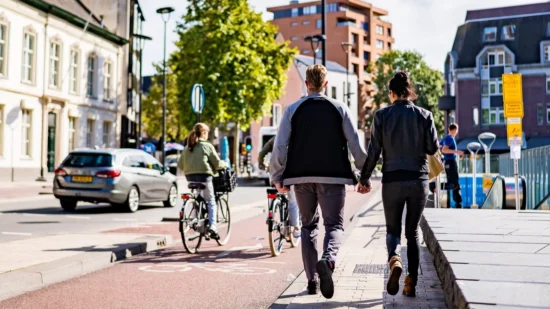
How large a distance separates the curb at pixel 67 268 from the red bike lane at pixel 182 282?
0.49 feet

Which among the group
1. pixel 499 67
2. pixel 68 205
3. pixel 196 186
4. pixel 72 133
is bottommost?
pixel 68 205

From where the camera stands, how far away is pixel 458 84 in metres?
59.0

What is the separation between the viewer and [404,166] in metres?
5.46

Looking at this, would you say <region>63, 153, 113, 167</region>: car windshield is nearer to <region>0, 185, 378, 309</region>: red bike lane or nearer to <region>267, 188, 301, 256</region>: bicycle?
<region>0, 185, 378, 309</region>: red bike lane

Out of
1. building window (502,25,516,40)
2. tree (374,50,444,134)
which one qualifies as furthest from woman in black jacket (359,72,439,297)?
tree (374,50,444,134)

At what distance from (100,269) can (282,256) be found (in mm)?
2484

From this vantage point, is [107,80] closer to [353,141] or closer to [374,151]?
[353,141]

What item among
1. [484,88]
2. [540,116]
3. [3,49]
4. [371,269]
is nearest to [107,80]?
[3,49]

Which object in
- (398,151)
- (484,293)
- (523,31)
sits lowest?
(484,293)

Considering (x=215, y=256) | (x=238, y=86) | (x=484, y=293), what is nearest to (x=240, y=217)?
(x=215, y=256)

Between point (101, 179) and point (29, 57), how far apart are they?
57.5 feet

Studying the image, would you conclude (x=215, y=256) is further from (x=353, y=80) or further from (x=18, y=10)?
(x=353, y=80)

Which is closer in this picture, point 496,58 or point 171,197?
point 171,197

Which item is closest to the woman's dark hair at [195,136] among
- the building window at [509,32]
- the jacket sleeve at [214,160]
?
the jacket sleeve at [214,160]
